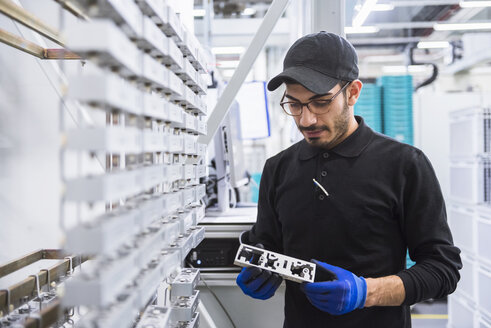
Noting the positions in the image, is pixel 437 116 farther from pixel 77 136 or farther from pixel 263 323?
pixel 77 136

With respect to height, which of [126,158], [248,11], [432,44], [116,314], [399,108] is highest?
[248,11]

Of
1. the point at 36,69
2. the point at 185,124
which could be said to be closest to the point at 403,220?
the point at 185,124

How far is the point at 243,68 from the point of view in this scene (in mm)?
1426

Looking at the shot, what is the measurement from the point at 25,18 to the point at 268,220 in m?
0.86

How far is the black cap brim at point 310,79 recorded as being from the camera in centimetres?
103

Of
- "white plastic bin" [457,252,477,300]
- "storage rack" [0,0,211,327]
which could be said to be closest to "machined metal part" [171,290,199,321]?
"storage rack" [0,0,211,327]

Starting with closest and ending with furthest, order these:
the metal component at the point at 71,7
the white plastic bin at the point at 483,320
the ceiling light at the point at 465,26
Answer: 1. the metal component at the point at 71,7
2. the white plastic bin at the point at 483,320
3. the ceiling light at the point at 465,26

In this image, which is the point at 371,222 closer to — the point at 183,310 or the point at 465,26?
the point at 183,310

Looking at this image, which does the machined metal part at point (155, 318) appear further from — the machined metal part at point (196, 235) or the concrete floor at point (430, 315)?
the concrete floor at point (430, 315)

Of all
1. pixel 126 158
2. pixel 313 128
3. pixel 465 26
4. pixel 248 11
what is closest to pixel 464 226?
pixel 313 128

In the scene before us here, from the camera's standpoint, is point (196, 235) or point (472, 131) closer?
point (196, 235)

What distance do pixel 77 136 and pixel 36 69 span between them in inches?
74.5

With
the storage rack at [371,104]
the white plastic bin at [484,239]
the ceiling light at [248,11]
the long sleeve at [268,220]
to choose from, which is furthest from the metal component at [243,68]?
the ceiling light at [248,11]

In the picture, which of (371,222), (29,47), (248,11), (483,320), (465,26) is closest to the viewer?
(29,47)
